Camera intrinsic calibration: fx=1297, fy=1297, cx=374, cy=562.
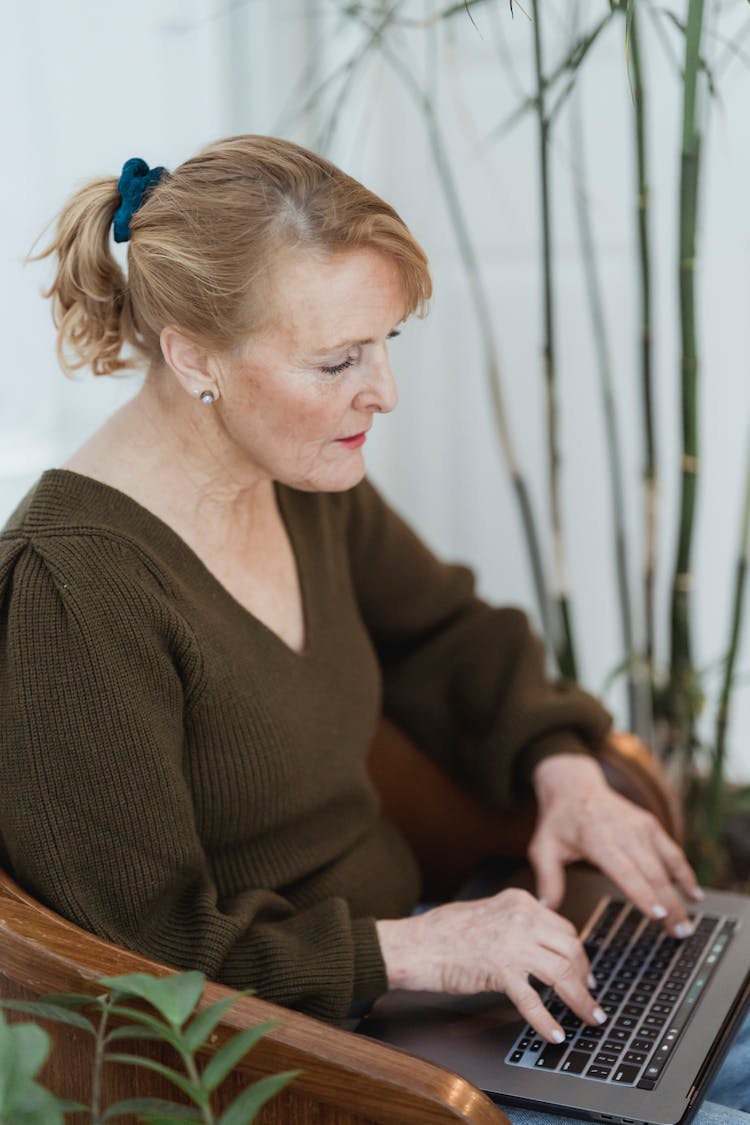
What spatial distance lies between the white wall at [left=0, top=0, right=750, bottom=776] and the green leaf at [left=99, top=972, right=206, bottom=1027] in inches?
38.6

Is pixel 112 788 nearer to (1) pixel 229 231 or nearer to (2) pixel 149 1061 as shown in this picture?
(2) pixel 149 1061

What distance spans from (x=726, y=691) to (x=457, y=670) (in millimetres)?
373

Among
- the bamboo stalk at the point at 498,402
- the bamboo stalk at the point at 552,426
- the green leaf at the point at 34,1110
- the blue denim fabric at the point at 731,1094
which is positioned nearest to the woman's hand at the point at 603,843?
the blue denim fabric at the point at 731,1094

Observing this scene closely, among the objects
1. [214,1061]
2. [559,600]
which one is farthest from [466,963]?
[559,600]

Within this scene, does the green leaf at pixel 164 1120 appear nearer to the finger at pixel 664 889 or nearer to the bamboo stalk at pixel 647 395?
the finger at pixel 664 889

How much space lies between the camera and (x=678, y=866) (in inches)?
50.1

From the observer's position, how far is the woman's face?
99cm

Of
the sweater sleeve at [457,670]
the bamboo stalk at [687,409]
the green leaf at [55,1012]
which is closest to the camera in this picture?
the green leaf at [55,1012]

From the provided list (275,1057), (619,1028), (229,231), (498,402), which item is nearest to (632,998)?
(619,1028)

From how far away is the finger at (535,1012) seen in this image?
1.01m

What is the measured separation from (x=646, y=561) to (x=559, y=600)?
122mm

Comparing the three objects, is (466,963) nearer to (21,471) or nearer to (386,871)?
(386,871)

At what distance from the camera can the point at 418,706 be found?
1.47 meters

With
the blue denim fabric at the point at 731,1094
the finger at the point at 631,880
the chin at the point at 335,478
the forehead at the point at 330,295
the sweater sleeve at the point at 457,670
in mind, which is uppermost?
the forehead at the point at 330,295
